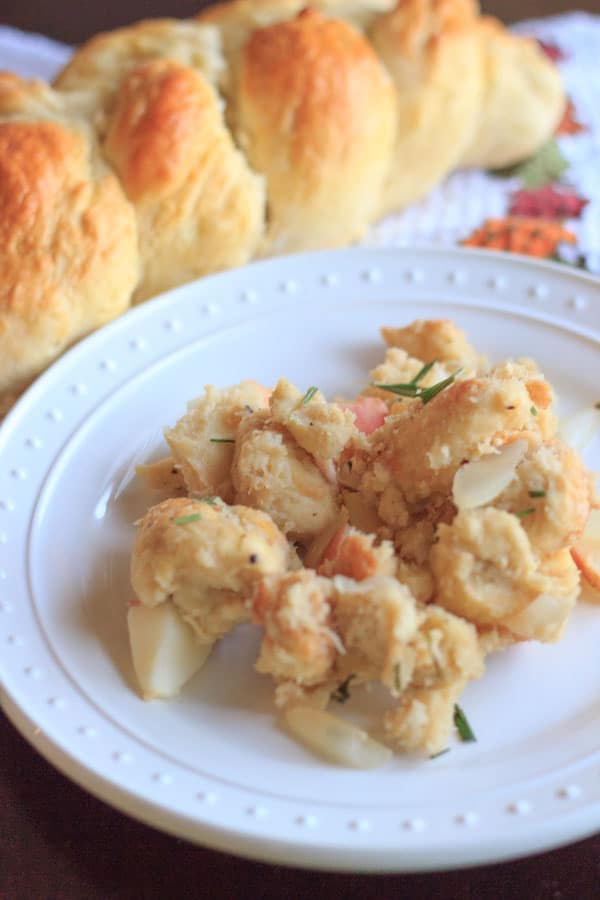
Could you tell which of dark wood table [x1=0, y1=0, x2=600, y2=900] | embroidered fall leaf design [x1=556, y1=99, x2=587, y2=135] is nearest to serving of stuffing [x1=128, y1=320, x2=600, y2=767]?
dark wood table [x1=0, y1=0, x2=600, y2=900]

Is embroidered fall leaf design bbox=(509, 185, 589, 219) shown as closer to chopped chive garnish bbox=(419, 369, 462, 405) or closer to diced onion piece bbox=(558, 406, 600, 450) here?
diced onion piece bbox=(558, 406, 600, 450)

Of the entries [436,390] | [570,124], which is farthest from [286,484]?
[570,124]

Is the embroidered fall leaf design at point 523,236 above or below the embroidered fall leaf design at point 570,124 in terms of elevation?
below

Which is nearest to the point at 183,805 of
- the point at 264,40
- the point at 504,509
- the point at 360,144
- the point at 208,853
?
the point at 208,853

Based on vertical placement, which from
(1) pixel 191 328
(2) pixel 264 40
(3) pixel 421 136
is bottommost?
(1) pixel 191 328

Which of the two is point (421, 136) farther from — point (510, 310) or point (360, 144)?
point (510, 310)

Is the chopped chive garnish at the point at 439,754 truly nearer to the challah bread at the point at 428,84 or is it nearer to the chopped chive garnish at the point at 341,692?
the chopped chive garnish at the point at 341,692

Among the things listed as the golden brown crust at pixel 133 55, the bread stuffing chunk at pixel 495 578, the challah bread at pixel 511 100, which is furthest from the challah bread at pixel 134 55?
the bread stuffing chunk at pixel 495 578
